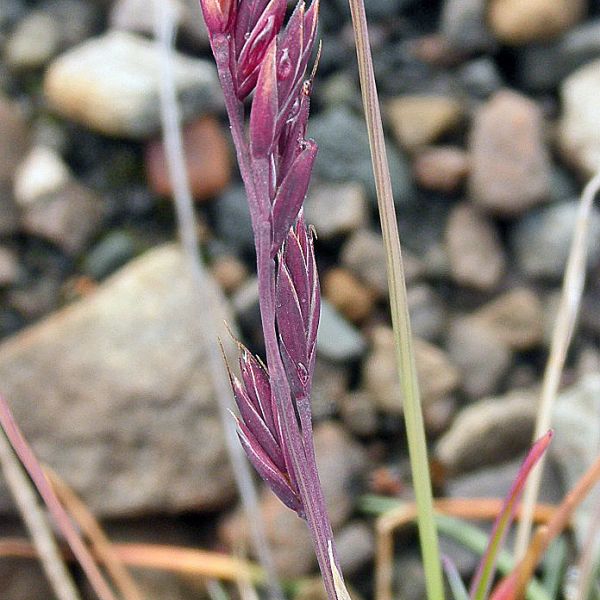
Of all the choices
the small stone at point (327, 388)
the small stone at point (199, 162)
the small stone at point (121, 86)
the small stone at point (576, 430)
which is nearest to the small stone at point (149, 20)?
the small stone at point (121, 86)

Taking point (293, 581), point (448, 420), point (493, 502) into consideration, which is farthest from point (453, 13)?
point (293, 581)

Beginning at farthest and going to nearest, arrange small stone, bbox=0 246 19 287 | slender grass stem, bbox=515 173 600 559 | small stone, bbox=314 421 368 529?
small stone, bbox=0 246 19 287 < small stone, bbox=314 421 368 529 < slender grass stem, bbox=515 173 600 559

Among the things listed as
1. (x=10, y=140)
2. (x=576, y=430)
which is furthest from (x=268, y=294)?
(x=10, y=140)

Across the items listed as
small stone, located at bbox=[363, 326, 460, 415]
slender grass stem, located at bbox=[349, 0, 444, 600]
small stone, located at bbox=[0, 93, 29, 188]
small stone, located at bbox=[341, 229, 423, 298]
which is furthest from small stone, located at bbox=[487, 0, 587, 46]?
slender grass stem, located at bbox=[349, 0, 444, 600]

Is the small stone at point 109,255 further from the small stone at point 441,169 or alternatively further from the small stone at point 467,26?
the small stone at point 467,26

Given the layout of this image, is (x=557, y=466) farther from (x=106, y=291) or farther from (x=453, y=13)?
(x=453, y=13)

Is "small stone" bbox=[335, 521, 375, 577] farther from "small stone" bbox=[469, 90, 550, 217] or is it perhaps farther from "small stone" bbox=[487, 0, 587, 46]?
"small stone" bbox=[487, 0, 587, 46]
